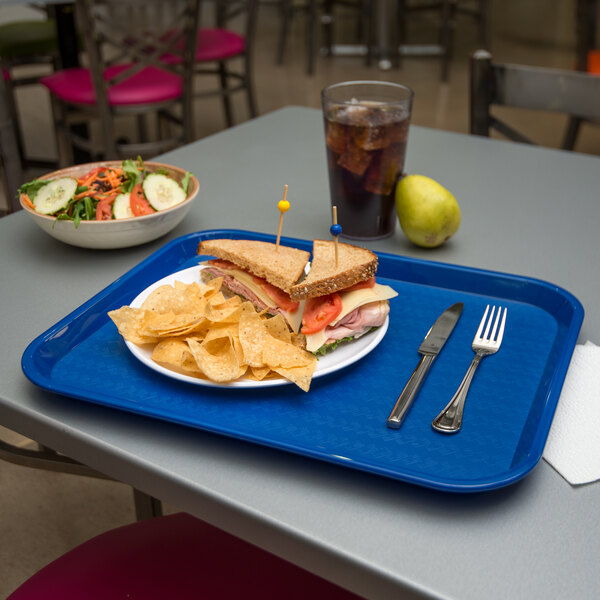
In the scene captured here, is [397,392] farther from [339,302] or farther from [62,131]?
[62,131]

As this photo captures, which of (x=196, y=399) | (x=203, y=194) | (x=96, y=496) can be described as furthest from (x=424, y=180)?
(x=96, y=496)

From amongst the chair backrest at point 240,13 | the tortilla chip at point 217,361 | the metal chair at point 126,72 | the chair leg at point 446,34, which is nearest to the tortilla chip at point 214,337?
the tortilla chip at point 217,361

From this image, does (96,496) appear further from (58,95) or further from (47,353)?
(58,95)

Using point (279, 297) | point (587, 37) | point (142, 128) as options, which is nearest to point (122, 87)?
point (142, 128)

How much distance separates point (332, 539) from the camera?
1.78 feet

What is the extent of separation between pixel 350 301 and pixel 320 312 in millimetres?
35

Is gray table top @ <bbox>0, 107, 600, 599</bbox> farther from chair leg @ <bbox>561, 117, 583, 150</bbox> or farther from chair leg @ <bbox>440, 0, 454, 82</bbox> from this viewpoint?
chair leg @ <bbox>440, 0, 454, 82</bbox>

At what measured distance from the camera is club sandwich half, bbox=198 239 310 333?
2.59ft

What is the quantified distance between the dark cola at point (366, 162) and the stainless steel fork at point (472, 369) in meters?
0.27

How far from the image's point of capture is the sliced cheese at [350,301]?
726mm

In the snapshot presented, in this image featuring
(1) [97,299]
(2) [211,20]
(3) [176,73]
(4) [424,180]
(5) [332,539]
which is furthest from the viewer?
(2) [211,20]

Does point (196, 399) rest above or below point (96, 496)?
above

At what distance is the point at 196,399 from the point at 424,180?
1.72 ft

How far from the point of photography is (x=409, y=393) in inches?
26.8
